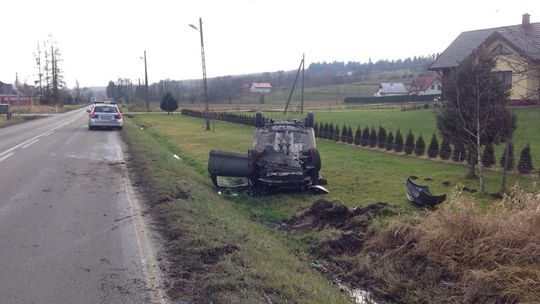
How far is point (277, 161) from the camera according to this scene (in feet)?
38.5

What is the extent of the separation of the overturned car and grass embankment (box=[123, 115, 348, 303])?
4.72 feet

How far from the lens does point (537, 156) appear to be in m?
16.7

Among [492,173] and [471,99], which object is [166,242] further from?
[492,173]

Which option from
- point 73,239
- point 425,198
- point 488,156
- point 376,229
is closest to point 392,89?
point 488,156

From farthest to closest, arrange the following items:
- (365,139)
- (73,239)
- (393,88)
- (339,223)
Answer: (393,88) < (365,139) < (339,223) < (73,239)

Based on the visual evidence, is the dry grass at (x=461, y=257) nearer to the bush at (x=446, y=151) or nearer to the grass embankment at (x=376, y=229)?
the grass embankment at (x=376, y=229)

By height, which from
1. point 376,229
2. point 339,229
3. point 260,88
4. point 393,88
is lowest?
point 339,229

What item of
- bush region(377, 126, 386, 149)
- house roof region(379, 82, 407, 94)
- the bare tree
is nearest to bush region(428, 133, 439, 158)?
bush region(377, 126, 386, 149)

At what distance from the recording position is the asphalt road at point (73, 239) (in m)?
5.28

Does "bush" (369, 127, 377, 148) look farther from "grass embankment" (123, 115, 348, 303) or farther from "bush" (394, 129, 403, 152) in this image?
"grass embankment" (123, 115, 348, 303)

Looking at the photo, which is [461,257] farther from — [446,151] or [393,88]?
[393,88]

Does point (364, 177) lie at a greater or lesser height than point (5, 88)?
lesser

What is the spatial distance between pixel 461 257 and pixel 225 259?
273 centimetres

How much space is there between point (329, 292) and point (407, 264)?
4.94ft
